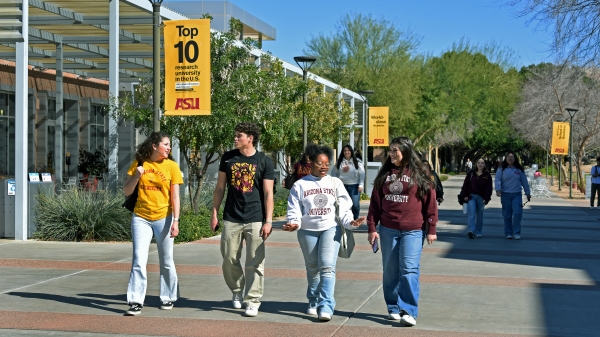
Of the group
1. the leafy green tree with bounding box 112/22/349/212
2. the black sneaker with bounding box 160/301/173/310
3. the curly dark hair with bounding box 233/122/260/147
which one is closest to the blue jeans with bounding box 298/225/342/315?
the curly dark hair with bounding box 233/122/260/147

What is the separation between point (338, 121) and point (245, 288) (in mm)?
24414

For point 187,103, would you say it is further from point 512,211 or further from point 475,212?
point 512,211

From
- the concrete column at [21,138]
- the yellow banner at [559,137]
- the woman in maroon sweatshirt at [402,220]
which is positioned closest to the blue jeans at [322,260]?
the woman in maroon sweatshirt at [402,220]

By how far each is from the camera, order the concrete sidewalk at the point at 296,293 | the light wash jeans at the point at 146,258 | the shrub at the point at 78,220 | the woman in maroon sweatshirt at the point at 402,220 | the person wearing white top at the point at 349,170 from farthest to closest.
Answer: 1. the person wearing white top at the point at 349,170
2. the shrub at the point at 78,220
3. the light wash jeans at the point at 146,258
4. the woman in maroon sweatshirt at the point at 402,220
5. the concrete sidewalk at the point at 296,293

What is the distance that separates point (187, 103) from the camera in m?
14.4

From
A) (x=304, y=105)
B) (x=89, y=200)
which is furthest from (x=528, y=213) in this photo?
(x=89, y=200)

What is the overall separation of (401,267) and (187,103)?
749 centimetres

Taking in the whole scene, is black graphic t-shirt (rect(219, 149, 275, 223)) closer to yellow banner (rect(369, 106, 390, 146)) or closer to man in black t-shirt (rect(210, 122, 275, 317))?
man in black t-shirt (rect(210, 122, 275, 317))

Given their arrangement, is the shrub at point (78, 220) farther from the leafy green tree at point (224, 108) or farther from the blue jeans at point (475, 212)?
the blue jeans at point (475, 212)

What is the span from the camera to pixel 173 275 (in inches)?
330

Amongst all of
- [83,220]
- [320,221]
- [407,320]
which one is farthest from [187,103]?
[407,320]

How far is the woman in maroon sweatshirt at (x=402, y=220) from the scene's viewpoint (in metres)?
7.63

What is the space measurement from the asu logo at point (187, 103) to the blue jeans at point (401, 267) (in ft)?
23.2

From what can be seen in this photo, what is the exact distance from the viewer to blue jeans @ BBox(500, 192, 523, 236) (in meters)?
16.5
